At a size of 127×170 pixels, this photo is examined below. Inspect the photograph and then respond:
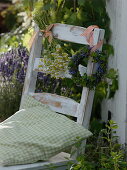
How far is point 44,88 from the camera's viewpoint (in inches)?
158

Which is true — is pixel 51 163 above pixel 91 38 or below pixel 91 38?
below

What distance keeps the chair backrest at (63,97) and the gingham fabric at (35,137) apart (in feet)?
0.44

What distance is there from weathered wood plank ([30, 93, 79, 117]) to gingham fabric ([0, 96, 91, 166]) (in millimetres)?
134

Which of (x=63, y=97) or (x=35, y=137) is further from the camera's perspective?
(x=63, y=97)

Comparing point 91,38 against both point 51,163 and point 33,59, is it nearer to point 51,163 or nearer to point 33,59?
point 33,59

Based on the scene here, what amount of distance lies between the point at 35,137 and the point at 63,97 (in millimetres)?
462

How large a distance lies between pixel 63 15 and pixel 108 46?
1.77 ft

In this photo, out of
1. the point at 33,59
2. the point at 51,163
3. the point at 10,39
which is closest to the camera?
the point at 51,163

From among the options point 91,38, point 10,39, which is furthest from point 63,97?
point 10,39

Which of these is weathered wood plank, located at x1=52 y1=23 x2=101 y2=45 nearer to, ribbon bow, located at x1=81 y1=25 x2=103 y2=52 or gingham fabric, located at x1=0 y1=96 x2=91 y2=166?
ribbon bow, located at x1=81 y1=25 x2=103 y2=52

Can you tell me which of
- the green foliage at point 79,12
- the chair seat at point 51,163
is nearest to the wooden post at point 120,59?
the green foliage at point 79,12

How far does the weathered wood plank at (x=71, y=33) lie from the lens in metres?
3.17

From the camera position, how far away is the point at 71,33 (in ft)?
10.7

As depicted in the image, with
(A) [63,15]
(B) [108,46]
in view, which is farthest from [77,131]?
(A) [63,15]
